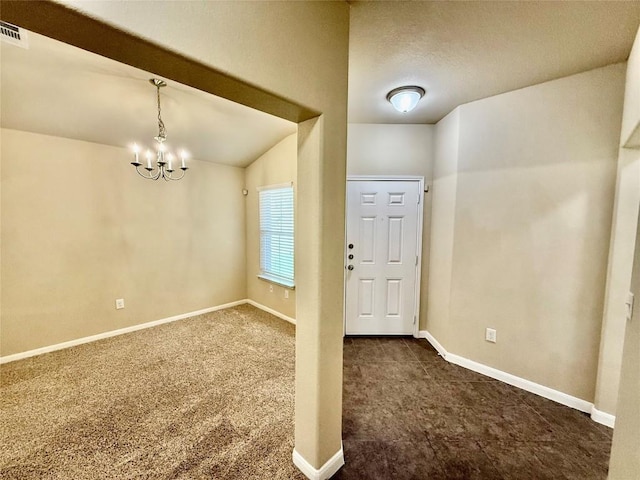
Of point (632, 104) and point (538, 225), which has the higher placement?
point (632, 104)

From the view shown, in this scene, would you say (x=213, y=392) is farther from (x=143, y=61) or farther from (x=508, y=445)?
(x=143, y=61)

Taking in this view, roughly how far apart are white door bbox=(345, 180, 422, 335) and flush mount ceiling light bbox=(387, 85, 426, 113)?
94 centimetres

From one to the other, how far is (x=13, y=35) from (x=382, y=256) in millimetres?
3456

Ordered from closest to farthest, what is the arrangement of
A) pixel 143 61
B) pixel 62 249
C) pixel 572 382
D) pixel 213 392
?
pixel 143 61 < pixel 572 382 < pixel 213 392 < pixel 62 249

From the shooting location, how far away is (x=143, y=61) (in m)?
0.86

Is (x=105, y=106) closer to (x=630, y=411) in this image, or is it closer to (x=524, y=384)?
(x=630, y=411)

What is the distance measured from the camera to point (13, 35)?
168 centimetres

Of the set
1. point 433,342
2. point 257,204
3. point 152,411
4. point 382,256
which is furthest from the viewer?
point 257,204

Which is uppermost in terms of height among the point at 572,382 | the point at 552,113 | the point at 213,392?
the point at 552,113

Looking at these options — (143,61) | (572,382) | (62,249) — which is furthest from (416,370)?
(62,249)

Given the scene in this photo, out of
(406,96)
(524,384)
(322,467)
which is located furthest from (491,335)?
(406,96)

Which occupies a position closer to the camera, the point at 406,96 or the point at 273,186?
the point at 406,96

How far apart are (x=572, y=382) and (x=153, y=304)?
4.47 metres

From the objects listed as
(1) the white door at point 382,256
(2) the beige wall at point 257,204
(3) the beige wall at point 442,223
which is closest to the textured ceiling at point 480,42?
(3) the beige wall at point 442,223
